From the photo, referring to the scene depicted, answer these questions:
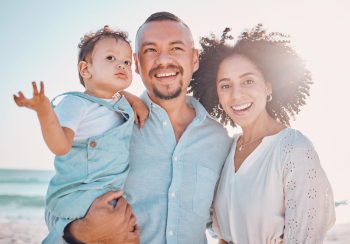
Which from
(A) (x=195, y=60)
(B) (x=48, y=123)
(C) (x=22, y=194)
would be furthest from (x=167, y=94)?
(C) (x=22, y=194)

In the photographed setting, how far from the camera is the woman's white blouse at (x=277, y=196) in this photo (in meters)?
3.23

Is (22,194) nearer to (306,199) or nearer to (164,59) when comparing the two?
(164,59)

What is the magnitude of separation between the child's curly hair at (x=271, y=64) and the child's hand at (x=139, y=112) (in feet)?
2.94

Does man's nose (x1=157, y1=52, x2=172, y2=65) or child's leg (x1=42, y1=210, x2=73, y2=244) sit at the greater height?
man's nose (x1=157, y1=52, x2=172, y2=65)

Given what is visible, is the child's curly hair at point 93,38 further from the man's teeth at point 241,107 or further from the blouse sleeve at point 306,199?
the blouse sleeve at point 306,199

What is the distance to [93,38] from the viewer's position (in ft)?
12.0

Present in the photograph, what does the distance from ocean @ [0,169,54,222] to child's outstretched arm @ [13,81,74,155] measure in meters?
14.1

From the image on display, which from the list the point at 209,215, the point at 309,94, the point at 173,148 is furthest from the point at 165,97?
the point at 309,94

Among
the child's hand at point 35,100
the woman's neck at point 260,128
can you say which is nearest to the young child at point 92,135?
the child's hand at point 35,100

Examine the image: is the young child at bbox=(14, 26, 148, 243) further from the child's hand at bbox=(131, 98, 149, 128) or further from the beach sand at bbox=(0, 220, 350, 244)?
the beach sand at bbox=(0, 220, 350, 244)

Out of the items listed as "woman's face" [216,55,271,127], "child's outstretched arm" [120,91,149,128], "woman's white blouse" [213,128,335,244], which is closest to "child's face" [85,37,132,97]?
"child's outstretched arm" [120,91,149,128]

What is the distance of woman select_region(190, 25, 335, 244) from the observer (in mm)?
3258

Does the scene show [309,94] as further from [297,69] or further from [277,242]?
[277,242]

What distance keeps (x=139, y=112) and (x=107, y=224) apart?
1104 mm
